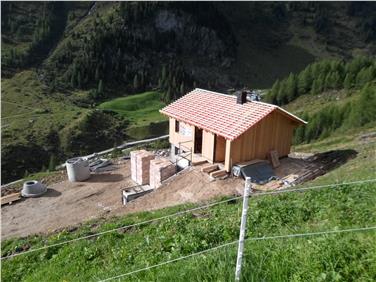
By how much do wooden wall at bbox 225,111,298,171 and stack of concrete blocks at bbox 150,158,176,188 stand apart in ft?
16.2

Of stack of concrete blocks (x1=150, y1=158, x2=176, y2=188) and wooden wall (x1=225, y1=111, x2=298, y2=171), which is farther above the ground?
wooden wall (x1=225, y1=111, x2=298, y2=171)

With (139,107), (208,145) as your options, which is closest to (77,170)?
(208,145)

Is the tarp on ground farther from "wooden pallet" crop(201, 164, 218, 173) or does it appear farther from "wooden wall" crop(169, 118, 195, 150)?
"wooden wall" crop(169, 118, 195, 150)

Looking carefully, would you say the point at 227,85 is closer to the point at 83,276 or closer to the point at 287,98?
the point at 287,98

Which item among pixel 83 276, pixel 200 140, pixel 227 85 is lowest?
pixel 227 85

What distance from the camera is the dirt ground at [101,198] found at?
2300cm

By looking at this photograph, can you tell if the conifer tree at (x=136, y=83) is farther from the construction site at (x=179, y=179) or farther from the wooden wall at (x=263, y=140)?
the wooden wall at (x=263, y=140)

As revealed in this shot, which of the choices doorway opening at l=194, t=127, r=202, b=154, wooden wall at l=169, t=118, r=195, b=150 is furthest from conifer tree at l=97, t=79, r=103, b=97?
doorway opening at l=194, t=127, r=202, b=154

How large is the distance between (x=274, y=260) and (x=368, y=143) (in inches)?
960

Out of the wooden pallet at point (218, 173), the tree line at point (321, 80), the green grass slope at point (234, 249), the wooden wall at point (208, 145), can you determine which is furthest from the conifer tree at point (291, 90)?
the green grass slope at point (234, 249)

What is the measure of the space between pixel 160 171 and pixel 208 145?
4.17m

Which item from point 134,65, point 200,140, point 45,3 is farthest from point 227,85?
point 200,140

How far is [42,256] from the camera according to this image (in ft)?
36.8

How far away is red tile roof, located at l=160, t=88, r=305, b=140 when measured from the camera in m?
23.8
